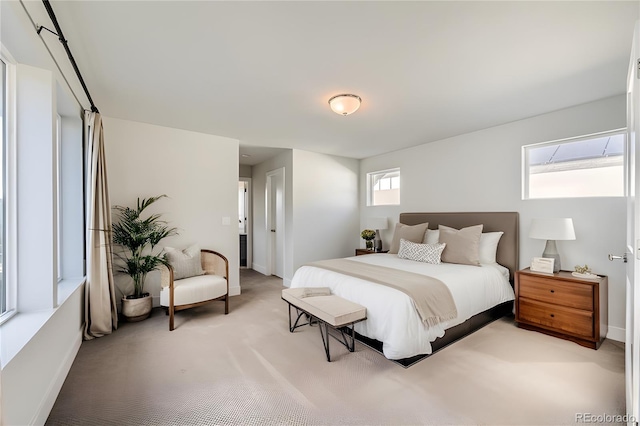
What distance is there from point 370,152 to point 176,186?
3397mm

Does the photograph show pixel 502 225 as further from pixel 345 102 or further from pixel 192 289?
pixel 192 289

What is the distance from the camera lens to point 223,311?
11.9 feet

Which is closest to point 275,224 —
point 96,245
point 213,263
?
point 213,263

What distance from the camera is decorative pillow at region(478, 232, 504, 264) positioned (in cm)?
354

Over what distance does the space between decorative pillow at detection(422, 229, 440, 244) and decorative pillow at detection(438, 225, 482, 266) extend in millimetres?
305

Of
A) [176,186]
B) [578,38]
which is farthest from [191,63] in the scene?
[578,38]

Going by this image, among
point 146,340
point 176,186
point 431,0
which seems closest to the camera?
point 431,0

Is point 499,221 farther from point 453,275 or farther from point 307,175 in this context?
point 307,175

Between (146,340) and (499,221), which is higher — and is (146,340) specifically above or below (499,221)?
below

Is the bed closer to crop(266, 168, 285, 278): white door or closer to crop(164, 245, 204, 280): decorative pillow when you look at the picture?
crop(164, 245, 204, 280): decorative pillow

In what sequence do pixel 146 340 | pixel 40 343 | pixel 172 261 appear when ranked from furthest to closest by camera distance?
pixel 172 261 → pixel 146 340 → pixel 40 343

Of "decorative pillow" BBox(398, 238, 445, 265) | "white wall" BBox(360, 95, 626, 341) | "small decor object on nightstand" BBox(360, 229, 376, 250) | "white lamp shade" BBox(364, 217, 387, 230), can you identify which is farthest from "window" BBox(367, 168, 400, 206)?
"decorative pillow" BBox(398, 238, 445, 265)

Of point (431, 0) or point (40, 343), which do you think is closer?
point (431, 0)

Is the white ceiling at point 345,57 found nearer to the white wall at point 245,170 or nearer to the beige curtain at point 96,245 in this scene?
the beige curtain at point 96,245
